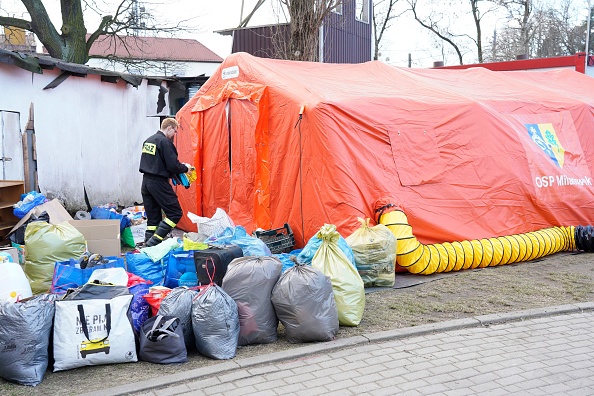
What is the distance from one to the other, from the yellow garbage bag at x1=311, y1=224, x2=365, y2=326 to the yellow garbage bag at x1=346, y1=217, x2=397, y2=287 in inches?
44.2

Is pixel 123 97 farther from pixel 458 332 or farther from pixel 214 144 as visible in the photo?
pixel 458 332

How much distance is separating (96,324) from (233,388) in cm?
115

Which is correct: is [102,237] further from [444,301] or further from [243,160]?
[444,301]

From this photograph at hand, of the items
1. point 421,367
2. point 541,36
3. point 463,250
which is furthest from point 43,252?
point 541,36

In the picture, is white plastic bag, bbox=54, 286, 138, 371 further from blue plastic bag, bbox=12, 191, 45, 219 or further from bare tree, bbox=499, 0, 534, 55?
bare tree, bbox=499, 0, 534, 55

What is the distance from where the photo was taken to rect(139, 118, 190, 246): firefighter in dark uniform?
883 cm

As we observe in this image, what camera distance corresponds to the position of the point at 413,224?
8.12 m

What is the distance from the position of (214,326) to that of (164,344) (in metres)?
0.39

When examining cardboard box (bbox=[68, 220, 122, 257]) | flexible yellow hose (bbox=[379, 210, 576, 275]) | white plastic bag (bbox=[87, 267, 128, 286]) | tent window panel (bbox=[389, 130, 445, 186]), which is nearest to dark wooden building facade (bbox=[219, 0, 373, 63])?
tent window panel (bbox=[389, 130, 445, 186])

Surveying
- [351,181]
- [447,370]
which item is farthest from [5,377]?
[351,181]

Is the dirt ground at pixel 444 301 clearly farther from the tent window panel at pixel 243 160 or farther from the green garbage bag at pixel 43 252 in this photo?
the tent window panel at pixel 243 160

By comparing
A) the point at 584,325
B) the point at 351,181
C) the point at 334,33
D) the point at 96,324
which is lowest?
the point at 584,325

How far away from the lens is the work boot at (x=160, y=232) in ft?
28.8

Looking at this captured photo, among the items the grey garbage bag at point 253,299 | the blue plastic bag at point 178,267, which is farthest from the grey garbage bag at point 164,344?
the blue plastic bag at point 178,267
